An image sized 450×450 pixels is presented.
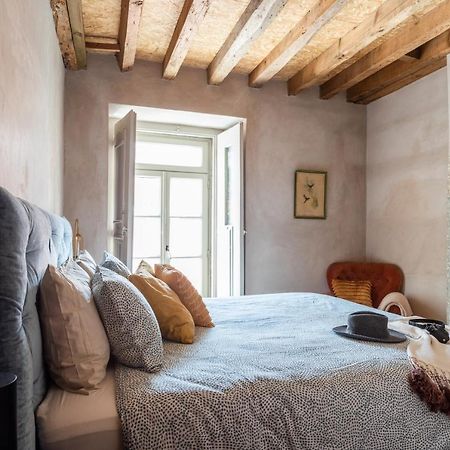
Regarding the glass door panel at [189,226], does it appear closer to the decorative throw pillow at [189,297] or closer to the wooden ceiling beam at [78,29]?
the wooden ceiling beam at [78,29]

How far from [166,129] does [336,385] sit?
3.61m

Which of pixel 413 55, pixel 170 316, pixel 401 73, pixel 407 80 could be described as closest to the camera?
pixel 170 316

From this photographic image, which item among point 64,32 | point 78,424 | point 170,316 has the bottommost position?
point 78,424

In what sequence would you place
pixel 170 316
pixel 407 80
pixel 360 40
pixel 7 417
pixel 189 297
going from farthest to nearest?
pixel 407 80 → pixel 360 40 → pixel 189 297 → pixel 170 316 → pixel 7 417

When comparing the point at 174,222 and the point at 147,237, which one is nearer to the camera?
the point at 147,237

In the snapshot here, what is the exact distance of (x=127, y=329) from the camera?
135cm

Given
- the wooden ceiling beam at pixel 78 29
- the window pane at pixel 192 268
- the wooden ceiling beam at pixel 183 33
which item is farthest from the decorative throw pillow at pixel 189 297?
the window pane at pixel 192 268

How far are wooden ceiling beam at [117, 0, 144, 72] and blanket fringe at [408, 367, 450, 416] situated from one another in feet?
8.33

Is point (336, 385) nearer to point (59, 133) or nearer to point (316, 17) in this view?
point (316, 17)

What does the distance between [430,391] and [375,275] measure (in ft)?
9.44

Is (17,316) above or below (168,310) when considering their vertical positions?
above

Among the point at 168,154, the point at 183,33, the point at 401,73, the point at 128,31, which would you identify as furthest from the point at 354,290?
the point at 128,31

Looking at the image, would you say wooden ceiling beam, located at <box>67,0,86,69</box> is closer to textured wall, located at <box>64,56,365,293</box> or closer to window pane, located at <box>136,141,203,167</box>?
textured wall, located at <box>64,56,365,293</box>

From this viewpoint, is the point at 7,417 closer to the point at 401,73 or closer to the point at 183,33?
the point at 183,33
